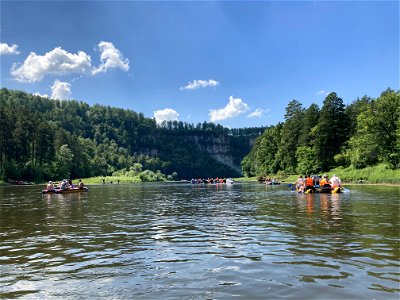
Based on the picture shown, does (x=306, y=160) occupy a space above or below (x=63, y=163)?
below

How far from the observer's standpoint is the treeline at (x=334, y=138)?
230 feet

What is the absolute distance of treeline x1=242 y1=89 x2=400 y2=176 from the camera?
230ft

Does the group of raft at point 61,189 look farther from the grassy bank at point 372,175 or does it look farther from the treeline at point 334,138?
the treeline at point 334,138

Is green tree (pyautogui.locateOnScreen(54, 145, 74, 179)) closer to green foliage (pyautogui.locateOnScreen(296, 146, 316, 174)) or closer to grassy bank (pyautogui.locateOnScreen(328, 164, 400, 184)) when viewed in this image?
green foliage (pyautogui.locateOnScreen(296, 146, 316, 174))

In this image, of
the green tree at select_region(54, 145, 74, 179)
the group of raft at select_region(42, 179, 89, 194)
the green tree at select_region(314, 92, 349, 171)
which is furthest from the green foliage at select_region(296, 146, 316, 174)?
the green tree at select_region(54, 145, 74, 179)

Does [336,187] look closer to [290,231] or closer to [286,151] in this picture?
[290,231]

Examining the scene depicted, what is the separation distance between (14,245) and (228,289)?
9.56 m

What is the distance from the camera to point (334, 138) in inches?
3745

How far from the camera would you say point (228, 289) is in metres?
8.32

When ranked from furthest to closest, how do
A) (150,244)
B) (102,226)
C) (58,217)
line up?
(58,217) < (102,226) < (150,244)

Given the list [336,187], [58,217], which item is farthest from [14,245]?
[336,187]

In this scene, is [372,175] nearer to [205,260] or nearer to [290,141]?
[290,141]

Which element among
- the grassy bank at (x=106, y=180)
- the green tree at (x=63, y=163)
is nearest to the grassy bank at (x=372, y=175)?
the grassy bank at (x=106, y=180)

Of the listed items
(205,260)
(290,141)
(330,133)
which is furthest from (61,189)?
(290,141)
